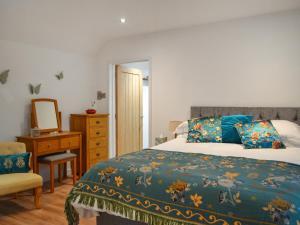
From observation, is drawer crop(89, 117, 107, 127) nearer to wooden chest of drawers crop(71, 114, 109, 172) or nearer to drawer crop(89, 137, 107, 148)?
wooden chest of drawers crop(71, 114, 109, 172)

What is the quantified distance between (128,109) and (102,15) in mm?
2033

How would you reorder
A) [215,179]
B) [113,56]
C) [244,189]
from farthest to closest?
[113,56]
[215,179]
[244,189]

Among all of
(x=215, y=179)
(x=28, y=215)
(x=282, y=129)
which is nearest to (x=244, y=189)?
(x=215, y=179)

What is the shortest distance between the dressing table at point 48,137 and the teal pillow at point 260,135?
8.36 feet

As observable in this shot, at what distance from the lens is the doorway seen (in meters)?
4.96

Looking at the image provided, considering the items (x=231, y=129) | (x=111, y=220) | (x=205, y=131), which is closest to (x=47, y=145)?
(x=111, y=220)

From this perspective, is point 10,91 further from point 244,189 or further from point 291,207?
point 291,207

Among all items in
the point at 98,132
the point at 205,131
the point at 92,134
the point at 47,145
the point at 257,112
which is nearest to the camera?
the point at 205,131

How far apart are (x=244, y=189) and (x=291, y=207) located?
0.26 meters

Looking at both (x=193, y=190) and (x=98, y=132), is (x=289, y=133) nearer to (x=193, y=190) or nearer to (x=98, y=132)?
(x=193, y=190)

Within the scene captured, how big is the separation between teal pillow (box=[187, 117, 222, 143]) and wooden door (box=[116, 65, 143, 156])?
6.77 ft

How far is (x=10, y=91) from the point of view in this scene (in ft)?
12.0

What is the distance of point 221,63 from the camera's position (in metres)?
3.84

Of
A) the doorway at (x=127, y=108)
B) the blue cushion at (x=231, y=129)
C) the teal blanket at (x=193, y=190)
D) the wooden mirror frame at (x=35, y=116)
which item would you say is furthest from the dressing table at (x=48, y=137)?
the blue cushion at (x=231, y=129)
